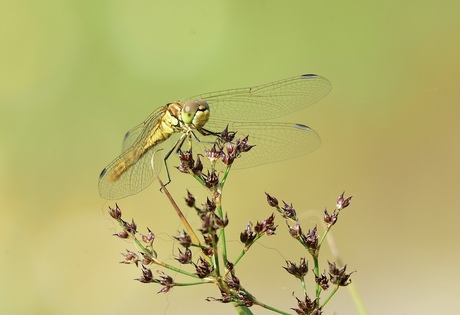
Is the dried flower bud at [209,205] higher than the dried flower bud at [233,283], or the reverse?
the dried flower bud at [209,205]

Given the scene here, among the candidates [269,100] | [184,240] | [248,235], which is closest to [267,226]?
[248,235]

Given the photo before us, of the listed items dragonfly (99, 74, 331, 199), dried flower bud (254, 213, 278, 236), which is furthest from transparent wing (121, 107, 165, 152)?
dried flower bud (254, 213, 278, 236)

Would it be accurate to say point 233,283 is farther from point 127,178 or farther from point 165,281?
point 127,178

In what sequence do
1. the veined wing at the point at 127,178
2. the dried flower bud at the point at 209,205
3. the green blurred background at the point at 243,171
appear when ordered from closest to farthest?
the dried flower bud at the point at 209,205
the veined wing at the point at 127,178
the green blurred background at the point at 243,171

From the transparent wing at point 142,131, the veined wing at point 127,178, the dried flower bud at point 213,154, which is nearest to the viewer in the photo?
the dried flower bud at point 213,154

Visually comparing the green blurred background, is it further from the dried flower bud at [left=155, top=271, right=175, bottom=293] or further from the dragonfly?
the dried flower bud at [left=155, top=271, right=175, bottom=293]

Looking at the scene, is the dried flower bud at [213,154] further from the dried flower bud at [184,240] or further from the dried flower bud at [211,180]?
the dried flower bud at [184,240]

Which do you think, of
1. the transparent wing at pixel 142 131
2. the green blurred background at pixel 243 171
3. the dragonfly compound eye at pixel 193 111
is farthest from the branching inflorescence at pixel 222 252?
the green blurred background at pixel 243 171
